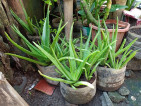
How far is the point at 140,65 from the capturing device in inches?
41.4

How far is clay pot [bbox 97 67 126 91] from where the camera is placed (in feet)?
2.46

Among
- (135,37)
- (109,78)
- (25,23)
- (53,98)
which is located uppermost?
(25,23)

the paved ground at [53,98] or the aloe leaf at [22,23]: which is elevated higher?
the aloe leaf at [22,23]

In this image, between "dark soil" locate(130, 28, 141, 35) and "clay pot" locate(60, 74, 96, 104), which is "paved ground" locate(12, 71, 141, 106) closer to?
"clay pot" locate(60, 74, 96, 104)

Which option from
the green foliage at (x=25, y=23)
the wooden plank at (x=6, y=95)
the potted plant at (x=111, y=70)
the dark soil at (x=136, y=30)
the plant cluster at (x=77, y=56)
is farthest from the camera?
the dark soil at (x=136, y=30)

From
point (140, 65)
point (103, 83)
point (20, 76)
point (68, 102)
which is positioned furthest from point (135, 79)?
point (20, 76)

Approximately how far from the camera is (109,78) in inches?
29.9

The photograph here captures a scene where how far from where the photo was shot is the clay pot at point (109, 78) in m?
0.75

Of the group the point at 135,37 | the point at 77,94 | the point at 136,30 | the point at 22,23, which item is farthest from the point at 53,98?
the point at 136,30

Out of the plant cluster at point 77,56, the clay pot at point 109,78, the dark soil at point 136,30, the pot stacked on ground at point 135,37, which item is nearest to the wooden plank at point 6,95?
the plant cluster at point 77,56

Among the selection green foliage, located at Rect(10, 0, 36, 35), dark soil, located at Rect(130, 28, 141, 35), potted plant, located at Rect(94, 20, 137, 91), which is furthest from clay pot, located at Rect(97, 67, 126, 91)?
green foliage, located at Rect(10, 0, 36, 35)

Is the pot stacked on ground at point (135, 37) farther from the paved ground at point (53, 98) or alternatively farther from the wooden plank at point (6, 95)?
the wooden plank at point (6, 95)

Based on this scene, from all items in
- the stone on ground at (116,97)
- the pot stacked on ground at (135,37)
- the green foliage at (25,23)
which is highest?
the green foliage at (25,23)

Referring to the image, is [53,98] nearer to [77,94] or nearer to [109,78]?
[77,94]
